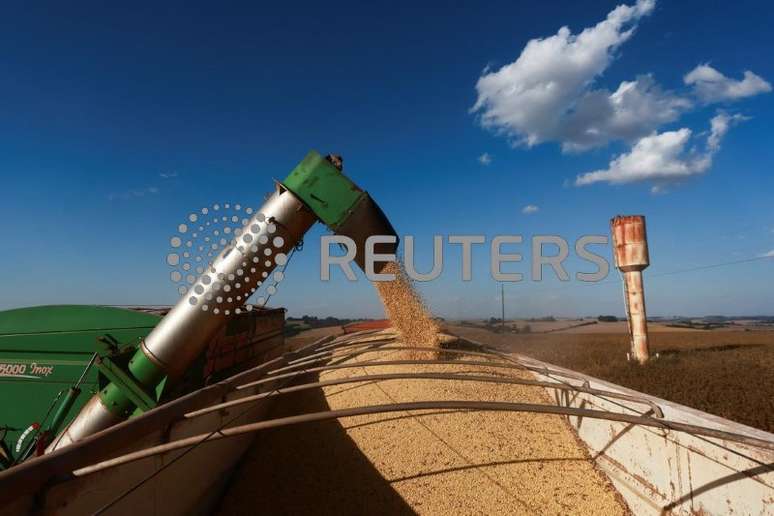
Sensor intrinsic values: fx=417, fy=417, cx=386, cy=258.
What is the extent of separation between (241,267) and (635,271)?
31.6ft

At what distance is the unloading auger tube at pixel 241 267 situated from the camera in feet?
11.5

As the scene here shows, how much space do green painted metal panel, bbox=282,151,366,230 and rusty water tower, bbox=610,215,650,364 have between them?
8.79 m

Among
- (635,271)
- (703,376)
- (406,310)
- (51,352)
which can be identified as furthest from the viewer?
(635,271)

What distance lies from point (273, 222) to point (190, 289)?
899mm

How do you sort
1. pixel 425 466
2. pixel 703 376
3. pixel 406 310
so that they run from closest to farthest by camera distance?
1. pixel 425 466
2. pixel 406 310
3. pixel 703 376

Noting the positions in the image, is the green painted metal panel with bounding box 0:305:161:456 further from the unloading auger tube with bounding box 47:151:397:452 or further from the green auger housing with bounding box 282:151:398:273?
the green auger housing with bounding box 282:151:398:273

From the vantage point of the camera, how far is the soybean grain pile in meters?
4.59

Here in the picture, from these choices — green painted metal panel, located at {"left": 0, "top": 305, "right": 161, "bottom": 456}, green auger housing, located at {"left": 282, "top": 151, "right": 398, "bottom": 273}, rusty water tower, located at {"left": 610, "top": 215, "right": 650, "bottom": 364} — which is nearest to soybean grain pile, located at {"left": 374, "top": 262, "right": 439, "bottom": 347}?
green auger housing, located at {"left": 282, "top": 151, "right": 398, "bottom": 273}

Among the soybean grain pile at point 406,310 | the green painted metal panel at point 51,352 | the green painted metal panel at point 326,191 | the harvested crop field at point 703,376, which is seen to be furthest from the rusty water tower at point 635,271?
the green painted metal panel at point 51,352

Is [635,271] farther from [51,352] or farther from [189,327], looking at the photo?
[51,352]

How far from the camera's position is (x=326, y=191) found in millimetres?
3570

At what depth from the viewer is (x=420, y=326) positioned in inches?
228

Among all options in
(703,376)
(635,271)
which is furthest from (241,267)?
(635,271)

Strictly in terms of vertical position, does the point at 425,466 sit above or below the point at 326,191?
below
